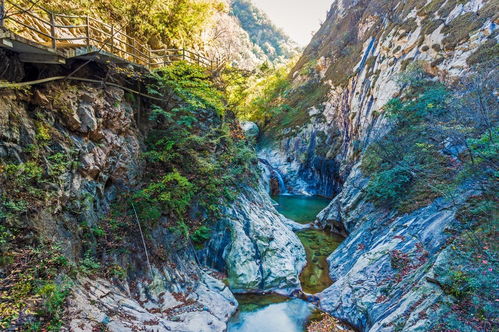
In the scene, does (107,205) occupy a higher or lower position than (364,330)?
lower

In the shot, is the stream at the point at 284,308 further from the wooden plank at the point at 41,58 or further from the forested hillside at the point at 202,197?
the wooden plank at the point at 41,58

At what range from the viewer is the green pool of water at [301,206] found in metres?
21.7

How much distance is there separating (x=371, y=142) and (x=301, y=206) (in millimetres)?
10054

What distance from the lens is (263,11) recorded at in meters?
102

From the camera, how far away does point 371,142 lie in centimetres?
1731

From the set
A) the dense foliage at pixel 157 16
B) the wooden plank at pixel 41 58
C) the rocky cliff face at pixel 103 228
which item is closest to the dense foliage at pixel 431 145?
the rocky cliff face at pixel 103 228

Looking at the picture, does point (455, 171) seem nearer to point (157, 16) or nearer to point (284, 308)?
point (284, 308)

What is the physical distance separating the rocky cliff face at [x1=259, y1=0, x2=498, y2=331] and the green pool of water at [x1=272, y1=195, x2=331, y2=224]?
2006 millimetres

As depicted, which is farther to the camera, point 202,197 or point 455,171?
point 202,197

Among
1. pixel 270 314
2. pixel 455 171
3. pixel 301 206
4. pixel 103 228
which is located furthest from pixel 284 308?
pixel 301 206

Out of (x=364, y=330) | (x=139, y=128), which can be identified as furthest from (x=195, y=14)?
(x=364, y=330)

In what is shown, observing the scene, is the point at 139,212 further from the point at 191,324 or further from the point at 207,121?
the point at 207,121

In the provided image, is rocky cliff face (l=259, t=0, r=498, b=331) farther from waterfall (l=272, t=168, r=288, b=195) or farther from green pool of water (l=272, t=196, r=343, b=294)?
waterfall (l=272, t=168, r=288, b=195)

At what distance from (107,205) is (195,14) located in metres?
11.7
